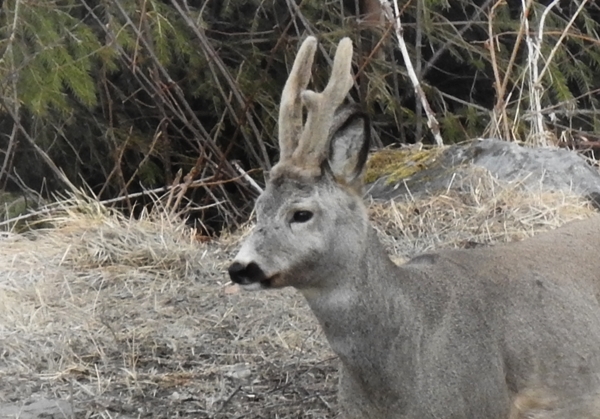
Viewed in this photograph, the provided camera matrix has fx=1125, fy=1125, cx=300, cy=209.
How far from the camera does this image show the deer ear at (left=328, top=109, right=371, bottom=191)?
3734 millimetres

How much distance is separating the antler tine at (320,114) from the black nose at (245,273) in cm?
44

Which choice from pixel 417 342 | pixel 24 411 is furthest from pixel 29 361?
pixel 417 342

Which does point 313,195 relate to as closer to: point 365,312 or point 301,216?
point 301,216

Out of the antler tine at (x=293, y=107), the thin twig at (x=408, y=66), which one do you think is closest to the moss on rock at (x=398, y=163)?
the thin twig at (x=408, y=66)

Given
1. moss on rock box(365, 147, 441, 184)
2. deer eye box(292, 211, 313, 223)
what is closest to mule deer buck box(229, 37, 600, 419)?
deer eye box(292, 211, 313, 223)

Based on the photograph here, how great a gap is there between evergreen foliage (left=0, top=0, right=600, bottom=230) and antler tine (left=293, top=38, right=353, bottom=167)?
12.3ft

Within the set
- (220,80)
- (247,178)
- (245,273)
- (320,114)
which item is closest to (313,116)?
(320,114)

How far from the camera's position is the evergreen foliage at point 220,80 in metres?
7.81

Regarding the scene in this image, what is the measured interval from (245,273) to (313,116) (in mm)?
590

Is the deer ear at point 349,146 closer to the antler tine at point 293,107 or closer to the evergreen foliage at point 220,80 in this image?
the antler tine at point 293,107

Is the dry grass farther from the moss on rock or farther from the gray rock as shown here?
the moss on rock

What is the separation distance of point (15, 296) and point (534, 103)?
3.95 m

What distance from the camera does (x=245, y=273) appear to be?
3490 mm

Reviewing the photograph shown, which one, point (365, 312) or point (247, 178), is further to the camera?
point (247, 178)
